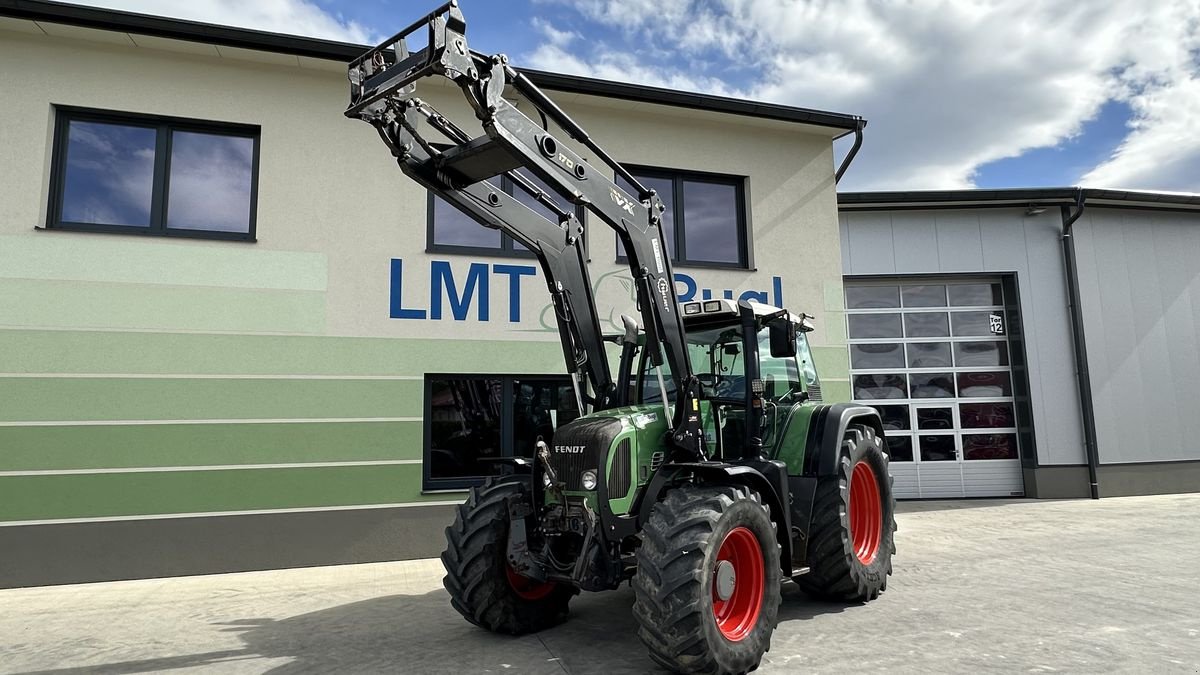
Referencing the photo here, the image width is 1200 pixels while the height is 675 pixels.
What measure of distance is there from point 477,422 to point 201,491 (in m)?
2.83

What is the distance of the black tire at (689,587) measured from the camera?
3914mm

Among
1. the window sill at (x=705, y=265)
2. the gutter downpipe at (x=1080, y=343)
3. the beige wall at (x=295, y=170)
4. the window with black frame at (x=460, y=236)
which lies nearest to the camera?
the beige wall at (x=295, y=170)

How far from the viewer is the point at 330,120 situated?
8484 mm

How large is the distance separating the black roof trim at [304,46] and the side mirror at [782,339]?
4.94 metres

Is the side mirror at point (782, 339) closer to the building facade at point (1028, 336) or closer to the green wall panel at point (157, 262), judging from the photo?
the green wall panel at point (157, 262)

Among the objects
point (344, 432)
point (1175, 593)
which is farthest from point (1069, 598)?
point (344, 432)

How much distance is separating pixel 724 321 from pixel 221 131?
599 cm

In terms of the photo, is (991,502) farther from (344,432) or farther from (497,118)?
(497,118)

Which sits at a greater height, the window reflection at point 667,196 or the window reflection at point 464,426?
the window reflection at point 667,196

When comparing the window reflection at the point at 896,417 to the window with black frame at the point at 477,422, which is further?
the window reflection at the point at 896,417

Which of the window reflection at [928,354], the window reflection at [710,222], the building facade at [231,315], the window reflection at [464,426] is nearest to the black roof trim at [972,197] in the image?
the window reflection at [928,354]

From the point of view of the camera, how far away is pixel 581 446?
462 cm

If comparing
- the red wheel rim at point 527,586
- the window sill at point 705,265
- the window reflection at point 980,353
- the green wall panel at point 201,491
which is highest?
the window sill at point 705,265

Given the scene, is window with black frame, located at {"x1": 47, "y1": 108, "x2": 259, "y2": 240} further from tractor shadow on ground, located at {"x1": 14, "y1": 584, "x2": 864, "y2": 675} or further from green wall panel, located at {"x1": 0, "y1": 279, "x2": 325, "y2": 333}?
tractor shadow on ground, located at {"x1": 14, "y1": 584, "x2": 864, "y2": 675}
